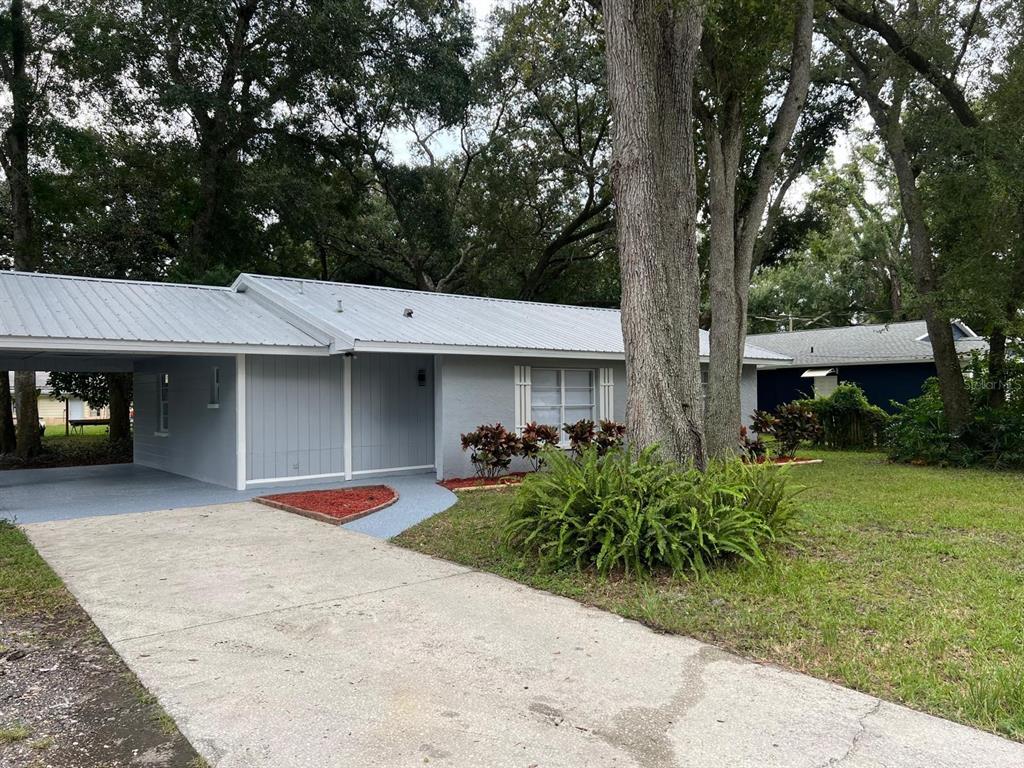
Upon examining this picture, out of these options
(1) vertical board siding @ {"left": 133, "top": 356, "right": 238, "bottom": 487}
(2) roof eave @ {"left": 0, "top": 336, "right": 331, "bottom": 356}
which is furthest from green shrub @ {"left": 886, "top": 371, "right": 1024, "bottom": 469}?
(1) vertical board siding @ {"left": 133, "top": 356, "right": 238, "bottom": 487}

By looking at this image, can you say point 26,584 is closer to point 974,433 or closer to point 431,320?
point 431,320

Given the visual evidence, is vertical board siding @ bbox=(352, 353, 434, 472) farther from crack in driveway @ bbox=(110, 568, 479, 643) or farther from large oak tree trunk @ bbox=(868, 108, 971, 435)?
large oak tree trunk @ bbox=(868, 108, 971, 435)

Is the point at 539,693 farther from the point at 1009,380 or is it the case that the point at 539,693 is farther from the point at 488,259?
the point at 488,259

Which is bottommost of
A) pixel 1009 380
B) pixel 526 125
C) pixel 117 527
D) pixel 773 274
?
pixel 117 527

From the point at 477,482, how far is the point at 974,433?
9.59 meters

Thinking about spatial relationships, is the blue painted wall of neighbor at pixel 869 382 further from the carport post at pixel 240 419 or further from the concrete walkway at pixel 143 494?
the carport post at pixel 240 419

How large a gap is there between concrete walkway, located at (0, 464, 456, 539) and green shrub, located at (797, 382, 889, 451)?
1054 cm

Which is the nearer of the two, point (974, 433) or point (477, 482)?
point (477, 482)

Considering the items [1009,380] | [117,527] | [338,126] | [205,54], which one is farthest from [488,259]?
[117,527]

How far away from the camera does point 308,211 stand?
56.7 ft

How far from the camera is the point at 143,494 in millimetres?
9703

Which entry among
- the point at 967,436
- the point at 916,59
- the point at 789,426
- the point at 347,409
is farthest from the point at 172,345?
the point at 967,436

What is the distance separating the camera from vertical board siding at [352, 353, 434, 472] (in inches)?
438

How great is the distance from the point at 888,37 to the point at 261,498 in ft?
44.5
